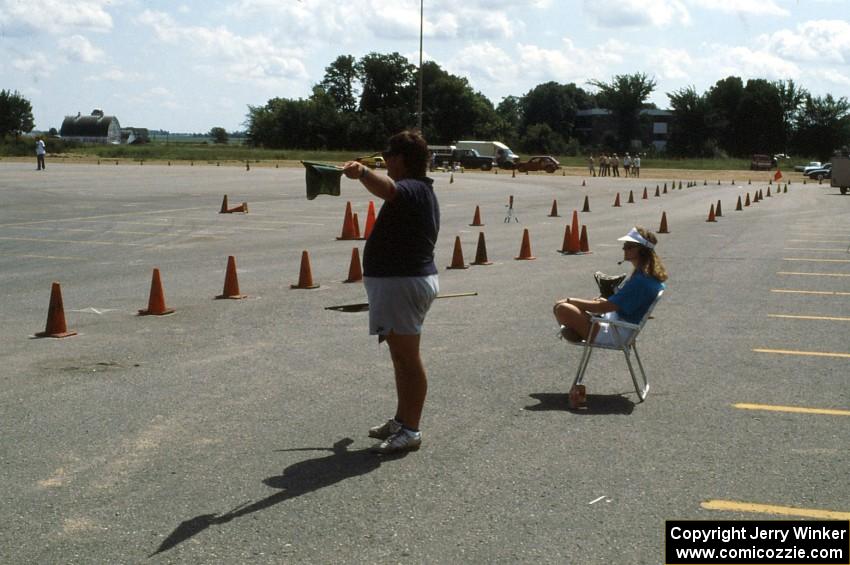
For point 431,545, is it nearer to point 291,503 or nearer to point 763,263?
point 291,503

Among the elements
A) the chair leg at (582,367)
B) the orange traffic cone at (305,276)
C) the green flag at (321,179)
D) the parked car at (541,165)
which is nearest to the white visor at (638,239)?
the chair leg at (582,367)

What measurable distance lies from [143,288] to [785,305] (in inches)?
323

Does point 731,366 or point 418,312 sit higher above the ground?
point 418,312

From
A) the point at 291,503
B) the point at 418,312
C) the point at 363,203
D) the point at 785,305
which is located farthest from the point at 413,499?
the point at 363,203

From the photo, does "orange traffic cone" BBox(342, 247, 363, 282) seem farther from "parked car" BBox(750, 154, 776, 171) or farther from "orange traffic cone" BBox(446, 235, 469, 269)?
"parked car" BBox(750, 154, 776, 171)

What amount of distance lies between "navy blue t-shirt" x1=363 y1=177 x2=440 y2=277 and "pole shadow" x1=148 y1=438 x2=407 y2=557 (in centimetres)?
107

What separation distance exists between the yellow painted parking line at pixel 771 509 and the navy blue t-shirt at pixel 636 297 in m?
2.49

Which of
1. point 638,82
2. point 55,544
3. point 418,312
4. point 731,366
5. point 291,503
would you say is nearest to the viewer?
point 55,544

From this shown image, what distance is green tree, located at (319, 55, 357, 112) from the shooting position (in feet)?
489

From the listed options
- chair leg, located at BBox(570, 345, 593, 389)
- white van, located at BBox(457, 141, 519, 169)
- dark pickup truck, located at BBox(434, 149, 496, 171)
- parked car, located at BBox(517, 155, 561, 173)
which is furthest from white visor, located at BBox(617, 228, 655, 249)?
white van, located at BBox(457, 141, 519, 169)

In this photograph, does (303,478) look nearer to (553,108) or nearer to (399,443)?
(399,443)

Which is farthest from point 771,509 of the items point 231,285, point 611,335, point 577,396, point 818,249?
point 818,249

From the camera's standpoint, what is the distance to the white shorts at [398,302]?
19.9ft

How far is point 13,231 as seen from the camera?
74.8 feet
